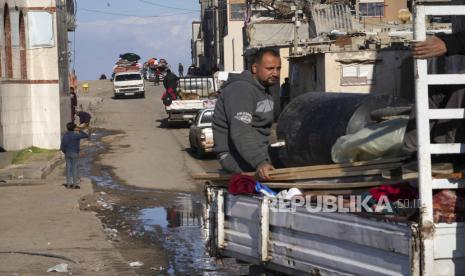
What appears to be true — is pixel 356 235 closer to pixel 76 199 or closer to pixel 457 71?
pixel 457 71

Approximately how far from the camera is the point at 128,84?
190ft

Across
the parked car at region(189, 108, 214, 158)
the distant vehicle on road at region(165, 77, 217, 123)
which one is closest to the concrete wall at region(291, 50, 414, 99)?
the distant vehicle on road at region(165, 77, 217, 123)

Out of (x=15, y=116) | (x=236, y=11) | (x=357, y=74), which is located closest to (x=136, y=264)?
Result: (x=15, y=116)

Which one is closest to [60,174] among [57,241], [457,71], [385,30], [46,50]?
[46,50]

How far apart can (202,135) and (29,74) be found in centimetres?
649

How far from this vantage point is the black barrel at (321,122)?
21.3 ft

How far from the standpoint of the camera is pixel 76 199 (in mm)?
17938

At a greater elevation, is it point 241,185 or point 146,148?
point 241,185

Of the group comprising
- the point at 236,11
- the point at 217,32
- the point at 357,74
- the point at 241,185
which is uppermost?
the point at 236,11

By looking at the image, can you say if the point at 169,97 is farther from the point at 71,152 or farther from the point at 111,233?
the point at 111,233

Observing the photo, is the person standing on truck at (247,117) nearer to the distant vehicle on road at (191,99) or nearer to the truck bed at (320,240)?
the truck bed at (320,240)

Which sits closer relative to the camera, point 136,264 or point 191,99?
point 136,264

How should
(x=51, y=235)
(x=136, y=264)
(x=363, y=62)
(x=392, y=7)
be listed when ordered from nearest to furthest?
(x=136, y=264)
(x=51, y=235)
(x=363, y=62)
(x=392, y=7)

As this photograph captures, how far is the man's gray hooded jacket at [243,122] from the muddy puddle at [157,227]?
1036 mm
